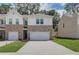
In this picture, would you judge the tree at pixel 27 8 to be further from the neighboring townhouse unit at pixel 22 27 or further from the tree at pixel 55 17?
the tree at pixel 55 17

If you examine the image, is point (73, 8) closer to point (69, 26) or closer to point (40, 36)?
point (69, 26)

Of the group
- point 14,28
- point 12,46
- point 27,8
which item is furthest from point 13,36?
point 27,8

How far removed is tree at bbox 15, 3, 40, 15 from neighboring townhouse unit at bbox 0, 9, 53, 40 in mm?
461

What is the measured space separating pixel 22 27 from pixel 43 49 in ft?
14.4

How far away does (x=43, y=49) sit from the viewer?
699 inches

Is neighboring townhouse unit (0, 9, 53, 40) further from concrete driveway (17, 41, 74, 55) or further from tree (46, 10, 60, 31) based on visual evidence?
concrete driveway (17, 41, 74, 55)

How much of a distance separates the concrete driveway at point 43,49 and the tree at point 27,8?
2518 millimetres

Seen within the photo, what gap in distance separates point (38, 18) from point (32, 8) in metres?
3.32

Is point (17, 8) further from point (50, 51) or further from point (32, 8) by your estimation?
point (50, 51)

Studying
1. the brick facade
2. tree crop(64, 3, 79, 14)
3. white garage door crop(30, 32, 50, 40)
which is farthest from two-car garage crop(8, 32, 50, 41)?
tree crop(64, 3, 79, 14)

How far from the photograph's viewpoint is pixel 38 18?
23.8 metres

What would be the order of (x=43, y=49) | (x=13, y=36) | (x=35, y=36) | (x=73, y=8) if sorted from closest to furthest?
(x=43, y=49) < (x=13, y=36) < (x=35, y=36) < (x=73, y=8)

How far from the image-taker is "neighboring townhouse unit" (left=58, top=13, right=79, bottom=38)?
2201 centimetres

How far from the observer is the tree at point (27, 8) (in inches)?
784
